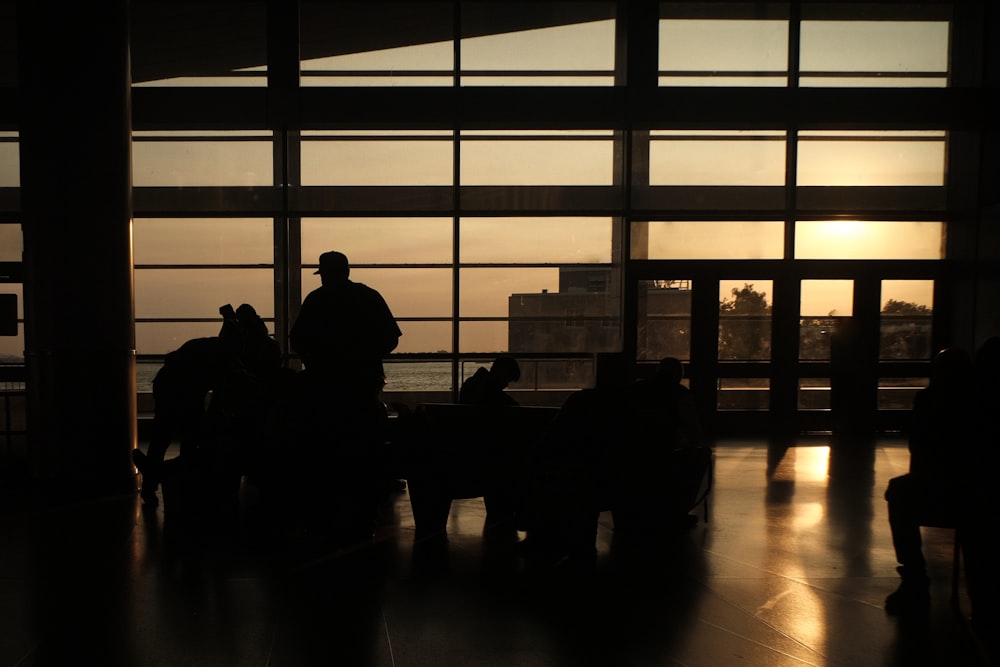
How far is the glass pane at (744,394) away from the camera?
38.1 feet

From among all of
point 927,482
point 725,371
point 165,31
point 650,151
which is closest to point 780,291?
point 725,371

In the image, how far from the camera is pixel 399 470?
5438mm

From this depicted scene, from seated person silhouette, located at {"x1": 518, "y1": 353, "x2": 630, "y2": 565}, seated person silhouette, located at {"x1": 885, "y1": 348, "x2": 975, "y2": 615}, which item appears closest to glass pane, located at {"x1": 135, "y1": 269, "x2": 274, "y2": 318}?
seated person silhouette, located at {"x1": 518, "y1": 353, "x2": 630, "y2": 565}

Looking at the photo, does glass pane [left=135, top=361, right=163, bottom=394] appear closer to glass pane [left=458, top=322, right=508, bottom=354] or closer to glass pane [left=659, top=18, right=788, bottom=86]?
glass pane [left=458, top=322, right=508, bottom=354]

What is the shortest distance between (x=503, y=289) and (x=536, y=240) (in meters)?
0.83

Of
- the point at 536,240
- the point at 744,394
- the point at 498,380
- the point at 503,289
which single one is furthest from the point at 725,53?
the point at 498,380


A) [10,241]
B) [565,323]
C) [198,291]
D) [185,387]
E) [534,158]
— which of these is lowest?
[185,387]

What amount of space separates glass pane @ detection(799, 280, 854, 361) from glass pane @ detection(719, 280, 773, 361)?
1.72 ft

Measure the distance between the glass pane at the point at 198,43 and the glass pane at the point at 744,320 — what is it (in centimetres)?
721

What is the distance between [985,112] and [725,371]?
4.97 metres

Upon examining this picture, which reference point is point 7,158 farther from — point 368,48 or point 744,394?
point 744,394

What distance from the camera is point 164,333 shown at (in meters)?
11.2

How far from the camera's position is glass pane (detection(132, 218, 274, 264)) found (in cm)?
1114

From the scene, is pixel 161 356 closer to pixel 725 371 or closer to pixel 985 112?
pixel 725 371
